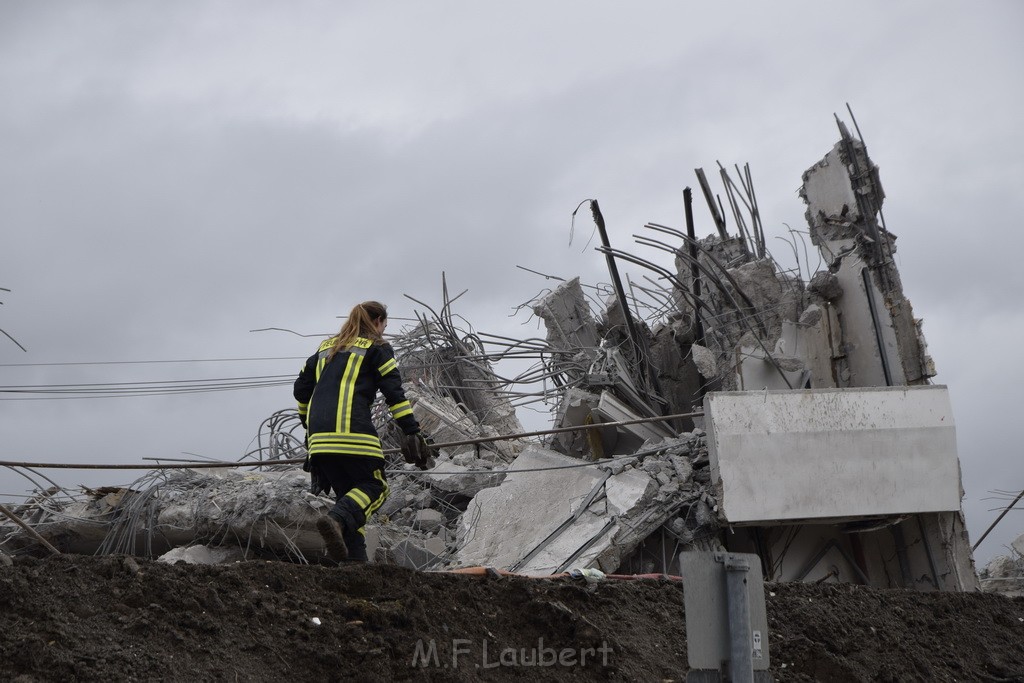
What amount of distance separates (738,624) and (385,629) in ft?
5.42

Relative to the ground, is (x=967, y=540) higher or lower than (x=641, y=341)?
lower

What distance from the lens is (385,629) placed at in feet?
14.8

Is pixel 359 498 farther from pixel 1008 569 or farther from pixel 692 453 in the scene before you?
pixel 1008 569

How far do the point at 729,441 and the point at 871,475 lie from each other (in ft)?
4.53

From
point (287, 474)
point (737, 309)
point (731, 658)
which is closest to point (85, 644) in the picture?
point (731, 658)

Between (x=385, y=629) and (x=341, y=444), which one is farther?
(x=341, y=444)

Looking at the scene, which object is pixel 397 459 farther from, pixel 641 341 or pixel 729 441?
pixel 729 441

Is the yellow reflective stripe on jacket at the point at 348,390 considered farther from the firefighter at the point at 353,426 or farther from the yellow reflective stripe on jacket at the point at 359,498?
the yellow reflective stripe on jacket at the point at 359,498

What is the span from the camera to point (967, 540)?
31.7ft

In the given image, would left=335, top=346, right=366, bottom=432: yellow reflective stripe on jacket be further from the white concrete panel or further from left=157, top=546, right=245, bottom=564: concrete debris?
the white concrete panel

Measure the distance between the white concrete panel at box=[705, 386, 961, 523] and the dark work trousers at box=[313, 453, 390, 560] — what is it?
3.79 meters

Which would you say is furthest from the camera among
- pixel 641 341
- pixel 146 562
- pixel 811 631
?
pixel 641 341

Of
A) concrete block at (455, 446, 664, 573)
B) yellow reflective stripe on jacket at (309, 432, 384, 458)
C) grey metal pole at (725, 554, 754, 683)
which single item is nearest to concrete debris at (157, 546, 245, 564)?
concrete block at (455, 446, 664, 573)

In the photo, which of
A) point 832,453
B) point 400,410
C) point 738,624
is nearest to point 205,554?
point 400,410
